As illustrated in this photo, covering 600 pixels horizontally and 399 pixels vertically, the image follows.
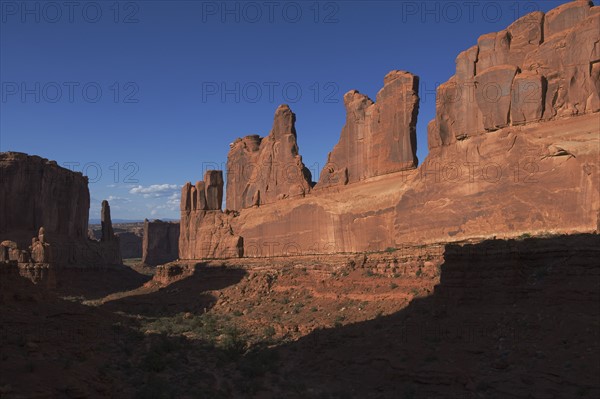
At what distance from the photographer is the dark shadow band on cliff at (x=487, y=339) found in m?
14.8

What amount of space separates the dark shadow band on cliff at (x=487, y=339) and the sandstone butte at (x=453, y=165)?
4.54 metres

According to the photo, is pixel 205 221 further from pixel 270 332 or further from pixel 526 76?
pixel 526 76

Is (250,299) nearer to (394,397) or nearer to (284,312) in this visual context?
(284,312)

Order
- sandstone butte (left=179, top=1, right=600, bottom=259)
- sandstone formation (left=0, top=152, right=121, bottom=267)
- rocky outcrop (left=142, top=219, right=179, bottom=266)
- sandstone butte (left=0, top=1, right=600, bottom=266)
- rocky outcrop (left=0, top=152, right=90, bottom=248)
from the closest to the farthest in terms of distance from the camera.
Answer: sandstone butte (left=179, top=1, right=600, bottom=259)
sandstone butte (left=0, top=1, right=600, bottom=266)
rocky outcrop (left=0, top=152, right=90, bottom=248)
sandstone formation (left=0, top=152, right=121, bottom=267)
rocky outcrop (left=142, top=219, right=179, bottom=266)

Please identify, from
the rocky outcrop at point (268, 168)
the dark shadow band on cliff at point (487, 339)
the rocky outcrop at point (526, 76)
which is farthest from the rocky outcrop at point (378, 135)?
the dark shadow band on cliff at point (487, 339)

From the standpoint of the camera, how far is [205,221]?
47906 mm

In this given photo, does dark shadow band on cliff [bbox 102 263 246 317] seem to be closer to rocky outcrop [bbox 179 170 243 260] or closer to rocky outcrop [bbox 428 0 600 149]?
rocky outcrop [bbox 179 170 243 260]

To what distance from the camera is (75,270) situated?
206ft

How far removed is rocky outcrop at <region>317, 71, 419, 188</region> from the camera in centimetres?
3053

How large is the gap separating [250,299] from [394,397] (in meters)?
19.8

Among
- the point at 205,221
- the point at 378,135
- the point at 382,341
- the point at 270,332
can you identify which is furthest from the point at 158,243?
the point at 382,341

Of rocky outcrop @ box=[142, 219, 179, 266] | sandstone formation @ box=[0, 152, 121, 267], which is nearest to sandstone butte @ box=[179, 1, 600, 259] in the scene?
sandstone formation @ box=[0, 152, 121, 267]

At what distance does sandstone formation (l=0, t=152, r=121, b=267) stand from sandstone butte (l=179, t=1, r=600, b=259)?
35226 mm

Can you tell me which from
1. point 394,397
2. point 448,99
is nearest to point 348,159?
point 448,99
